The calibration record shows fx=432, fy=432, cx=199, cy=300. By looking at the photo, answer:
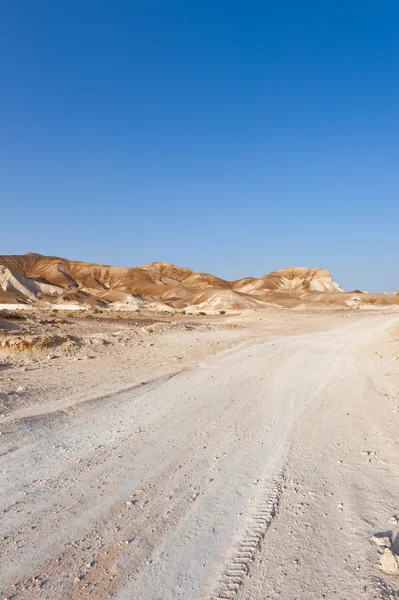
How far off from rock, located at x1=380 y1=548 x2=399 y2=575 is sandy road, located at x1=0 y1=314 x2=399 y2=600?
0.30 feet

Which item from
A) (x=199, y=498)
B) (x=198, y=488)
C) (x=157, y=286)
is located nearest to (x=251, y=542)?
(x=199, y=498)

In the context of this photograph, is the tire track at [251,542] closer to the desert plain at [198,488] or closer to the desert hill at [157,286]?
the desert plain at [198,488]

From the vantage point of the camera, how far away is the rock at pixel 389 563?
359 centimetres

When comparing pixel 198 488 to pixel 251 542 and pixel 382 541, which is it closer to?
pixel 251 542

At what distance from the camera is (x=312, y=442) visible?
657cm

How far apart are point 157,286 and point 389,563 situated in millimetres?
128212

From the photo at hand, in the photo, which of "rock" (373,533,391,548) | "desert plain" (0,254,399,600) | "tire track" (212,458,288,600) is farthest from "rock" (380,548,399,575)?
"tire track" (212,458,288,600)

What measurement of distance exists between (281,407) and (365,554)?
15.5 ft

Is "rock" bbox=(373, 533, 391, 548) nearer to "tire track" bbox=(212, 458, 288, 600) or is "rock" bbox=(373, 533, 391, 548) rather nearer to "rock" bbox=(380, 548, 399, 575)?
"rock" bbox=(380, 548, 399, 575)

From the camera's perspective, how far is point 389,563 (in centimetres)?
362

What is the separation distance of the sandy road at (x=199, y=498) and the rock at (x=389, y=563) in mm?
93

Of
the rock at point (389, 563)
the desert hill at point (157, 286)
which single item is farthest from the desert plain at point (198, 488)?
the desert hill at point (157, 286)

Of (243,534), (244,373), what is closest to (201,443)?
(243,534)

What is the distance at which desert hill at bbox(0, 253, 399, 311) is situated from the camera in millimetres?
86250
